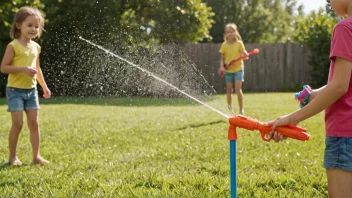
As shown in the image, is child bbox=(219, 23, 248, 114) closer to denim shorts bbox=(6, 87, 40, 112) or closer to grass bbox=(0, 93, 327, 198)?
grass bbox=(0, 93, 327, 198)

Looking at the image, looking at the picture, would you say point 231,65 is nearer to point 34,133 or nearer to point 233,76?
point 233,76

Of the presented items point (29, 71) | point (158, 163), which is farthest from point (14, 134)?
point (158, 163)

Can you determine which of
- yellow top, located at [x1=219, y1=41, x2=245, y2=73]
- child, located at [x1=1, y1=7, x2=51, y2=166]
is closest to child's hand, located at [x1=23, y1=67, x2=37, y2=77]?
child, located at [x1=1, y1=7, x2=51, y2=166]

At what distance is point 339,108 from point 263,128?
0.32 m

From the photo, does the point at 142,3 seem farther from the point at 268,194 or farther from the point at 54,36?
the point at 268,194

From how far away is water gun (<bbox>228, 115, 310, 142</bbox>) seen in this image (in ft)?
7.05

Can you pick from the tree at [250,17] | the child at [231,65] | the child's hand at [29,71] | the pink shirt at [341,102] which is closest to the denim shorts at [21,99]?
the child's hand at [29,71]

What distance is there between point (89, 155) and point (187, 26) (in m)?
11.9

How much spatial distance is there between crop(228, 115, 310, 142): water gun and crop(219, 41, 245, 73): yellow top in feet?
19.3

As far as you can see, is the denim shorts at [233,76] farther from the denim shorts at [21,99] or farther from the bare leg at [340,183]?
the bare leg at [340,183]

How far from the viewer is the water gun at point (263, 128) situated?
7.05 feet

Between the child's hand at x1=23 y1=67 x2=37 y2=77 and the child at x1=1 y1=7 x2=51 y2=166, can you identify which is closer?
the child's hand at x1=23 y1=67 x2=37 y2=77

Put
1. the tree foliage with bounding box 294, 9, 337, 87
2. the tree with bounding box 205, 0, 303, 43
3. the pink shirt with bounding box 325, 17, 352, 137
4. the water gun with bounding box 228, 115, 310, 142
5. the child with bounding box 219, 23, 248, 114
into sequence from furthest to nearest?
the tree with bounding box 205, 0, 303, 43, the tree foliage with bounding box 294, 9, 337, 87, the child with bounding box 219, 23, 248, 114, the water gun with bounding box 228, 115, 310, 142, the pink shirt with bounding box 325, 17, 352, 137

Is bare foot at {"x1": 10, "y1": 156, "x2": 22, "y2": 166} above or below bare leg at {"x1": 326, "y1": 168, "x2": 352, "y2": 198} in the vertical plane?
below
